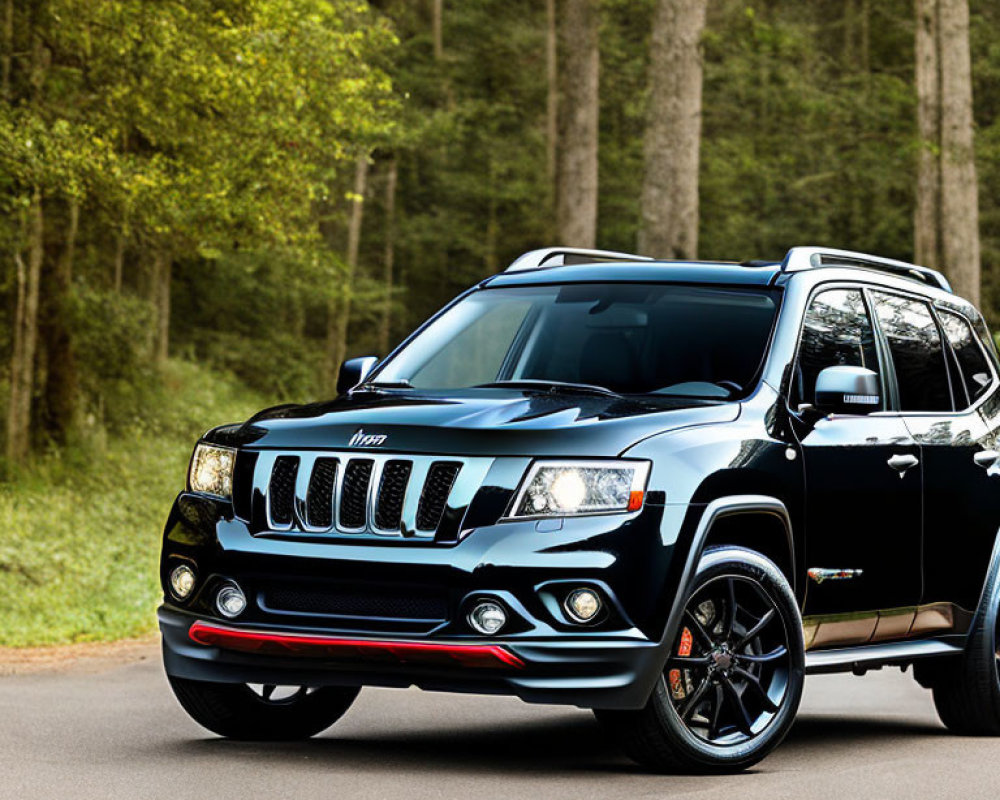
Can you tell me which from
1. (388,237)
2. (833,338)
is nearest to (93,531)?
(833,338)

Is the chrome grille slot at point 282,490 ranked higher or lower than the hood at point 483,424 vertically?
lower

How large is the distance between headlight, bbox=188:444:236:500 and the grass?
7.89m

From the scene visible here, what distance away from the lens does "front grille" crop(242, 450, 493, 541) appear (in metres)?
6.77

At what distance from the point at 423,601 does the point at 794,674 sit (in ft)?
5.30

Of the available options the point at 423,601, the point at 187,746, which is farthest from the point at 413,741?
the point at 423,601

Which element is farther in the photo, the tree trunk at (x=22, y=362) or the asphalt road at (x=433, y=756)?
the tree trunk at (x=22, y=362)

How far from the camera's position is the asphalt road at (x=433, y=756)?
676cm

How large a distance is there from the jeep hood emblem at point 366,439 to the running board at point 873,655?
2.04 m

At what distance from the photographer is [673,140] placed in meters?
22.4

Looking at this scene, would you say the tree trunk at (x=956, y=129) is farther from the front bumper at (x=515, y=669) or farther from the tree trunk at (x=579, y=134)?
the front bumper at (x=515, y=669)

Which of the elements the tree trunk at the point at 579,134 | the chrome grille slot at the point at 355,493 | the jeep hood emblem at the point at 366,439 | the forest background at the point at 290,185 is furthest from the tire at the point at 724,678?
the tree trunk at the point at 579,134

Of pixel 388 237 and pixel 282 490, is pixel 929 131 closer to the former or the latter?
pixel 282 490

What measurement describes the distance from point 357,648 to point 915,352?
3.56 meters

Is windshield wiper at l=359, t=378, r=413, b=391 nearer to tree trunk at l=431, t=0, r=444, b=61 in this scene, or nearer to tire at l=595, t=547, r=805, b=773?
tire at l=595, t=547, r=805, b=773
